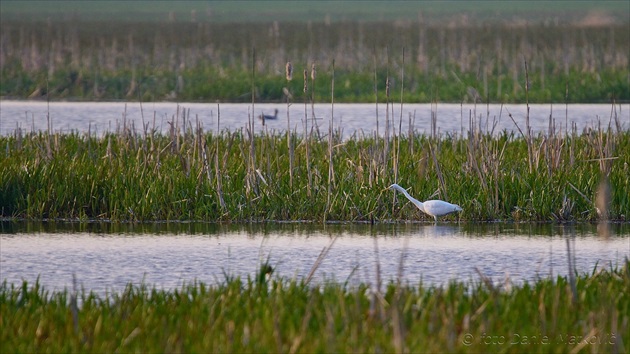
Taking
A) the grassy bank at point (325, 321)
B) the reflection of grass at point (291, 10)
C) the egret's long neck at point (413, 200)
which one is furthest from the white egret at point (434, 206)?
the reflection of grass at point (291, 10)

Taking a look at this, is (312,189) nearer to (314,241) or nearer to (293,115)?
(314,241)

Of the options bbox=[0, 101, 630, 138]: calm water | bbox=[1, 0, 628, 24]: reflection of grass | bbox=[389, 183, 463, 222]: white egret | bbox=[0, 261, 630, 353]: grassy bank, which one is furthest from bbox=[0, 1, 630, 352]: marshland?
bbox=[1, 0, 628, 24]: reflection of grass

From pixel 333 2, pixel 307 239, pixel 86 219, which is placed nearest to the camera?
pixel 307 239

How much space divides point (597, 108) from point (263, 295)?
2366 centimetres

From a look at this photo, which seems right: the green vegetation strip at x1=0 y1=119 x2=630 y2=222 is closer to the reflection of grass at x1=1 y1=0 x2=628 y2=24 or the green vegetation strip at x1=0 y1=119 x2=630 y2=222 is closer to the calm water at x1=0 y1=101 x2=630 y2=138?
the calm water at x1=0 y1=101 x2=630 y2=138

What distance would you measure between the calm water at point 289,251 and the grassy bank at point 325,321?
1.03m

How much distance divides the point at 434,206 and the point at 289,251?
71.9 inches

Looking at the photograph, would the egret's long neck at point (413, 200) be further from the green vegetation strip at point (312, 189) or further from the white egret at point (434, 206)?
the green vegetation strip at point (312, 189)

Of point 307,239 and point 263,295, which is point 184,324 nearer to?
point 263,295

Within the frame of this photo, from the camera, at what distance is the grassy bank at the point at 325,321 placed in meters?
6.03

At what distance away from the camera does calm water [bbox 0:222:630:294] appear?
28.9ft

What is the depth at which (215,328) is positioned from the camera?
6.41 meters

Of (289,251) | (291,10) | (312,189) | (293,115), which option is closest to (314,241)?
(289,251)

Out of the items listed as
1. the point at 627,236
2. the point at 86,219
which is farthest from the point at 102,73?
the point at 627,236
